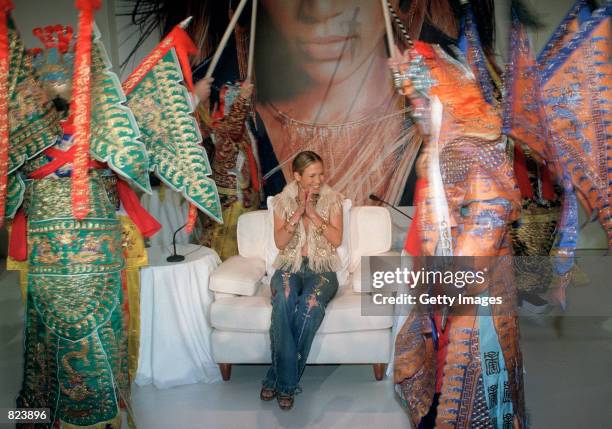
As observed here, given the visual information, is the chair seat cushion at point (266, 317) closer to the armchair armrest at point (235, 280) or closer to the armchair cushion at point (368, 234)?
the armchair armrest at point (235, 280)

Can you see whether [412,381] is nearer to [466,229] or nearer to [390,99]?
[466,229]

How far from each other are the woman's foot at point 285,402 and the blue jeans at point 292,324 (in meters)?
0.02

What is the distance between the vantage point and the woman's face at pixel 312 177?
2779 millimetres

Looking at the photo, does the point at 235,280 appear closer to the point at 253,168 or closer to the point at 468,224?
the point at 468,224

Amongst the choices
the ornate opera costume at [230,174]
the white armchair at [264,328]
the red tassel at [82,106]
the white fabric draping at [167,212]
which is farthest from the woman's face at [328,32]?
the red tassel at [82,106]

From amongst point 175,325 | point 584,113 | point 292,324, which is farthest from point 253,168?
point 584,113

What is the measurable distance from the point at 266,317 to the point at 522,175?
68.7 inches

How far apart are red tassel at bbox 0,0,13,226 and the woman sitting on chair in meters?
1.27

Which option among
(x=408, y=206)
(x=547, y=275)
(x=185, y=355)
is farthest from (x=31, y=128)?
(x=408, y=206)

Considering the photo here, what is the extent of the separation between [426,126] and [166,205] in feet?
10.9

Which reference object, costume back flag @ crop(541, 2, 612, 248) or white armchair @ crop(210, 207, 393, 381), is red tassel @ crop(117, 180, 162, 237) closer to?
white armchair @ crop(210, 207, 393, 381)

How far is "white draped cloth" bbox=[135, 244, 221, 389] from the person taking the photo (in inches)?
109

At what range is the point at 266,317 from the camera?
2689 millimetres

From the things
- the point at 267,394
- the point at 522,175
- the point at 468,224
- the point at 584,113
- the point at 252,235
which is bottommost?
the point at 267,394
